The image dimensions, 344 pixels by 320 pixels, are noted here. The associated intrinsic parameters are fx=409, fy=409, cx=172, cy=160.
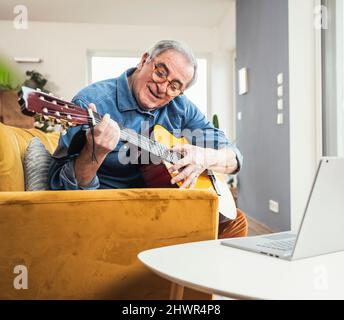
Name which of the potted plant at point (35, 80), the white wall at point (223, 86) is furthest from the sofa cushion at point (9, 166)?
the white wall at point (223, 86)

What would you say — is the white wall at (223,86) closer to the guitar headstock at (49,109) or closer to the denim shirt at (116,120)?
the denim shirt at (116,120)

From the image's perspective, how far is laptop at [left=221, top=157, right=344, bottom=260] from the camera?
778mm

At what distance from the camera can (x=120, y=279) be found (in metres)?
1.04

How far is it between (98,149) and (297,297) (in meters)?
0.78

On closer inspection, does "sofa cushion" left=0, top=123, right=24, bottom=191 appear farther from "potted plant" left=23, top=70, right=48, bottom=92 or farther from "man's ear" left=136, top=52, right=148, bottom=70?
"potted plant" left=23, top=70, right=48, bottom=92

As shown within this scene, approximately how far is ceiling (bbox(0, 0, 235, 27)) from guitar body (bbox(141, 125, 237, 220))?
3813 millimetres

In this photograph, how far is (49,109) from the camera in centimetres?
106

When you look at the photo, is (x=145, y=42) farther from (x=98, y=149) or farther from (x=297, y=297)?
(x=297, y=297)

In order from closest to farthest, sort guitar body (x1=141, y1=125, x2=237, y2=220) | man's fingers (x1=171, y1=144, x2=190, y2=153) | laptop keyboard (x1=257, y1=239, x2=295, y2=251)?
laptop keyboard (x1=257, y1=239, x2=295, y2=251), guitar body (x1=141, y1=125, x2=237, y2=220), man's fingers (x1=171, y1=144, x2=190, y2=153)

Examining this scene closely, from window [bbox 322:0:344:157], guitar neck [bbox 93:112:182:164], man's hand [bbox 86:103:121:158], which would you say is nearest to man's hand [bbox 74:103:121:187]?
man's hand [bbox 86:103:121:158]

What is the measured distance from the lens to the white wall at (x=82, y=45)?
5797 millimetres

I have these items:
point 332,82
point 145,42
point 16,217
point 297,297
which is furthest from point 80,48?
point 297,297

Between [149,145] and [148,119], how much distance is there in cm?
15

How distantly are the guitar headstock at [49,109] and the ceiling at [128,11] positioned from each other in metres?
4.16
